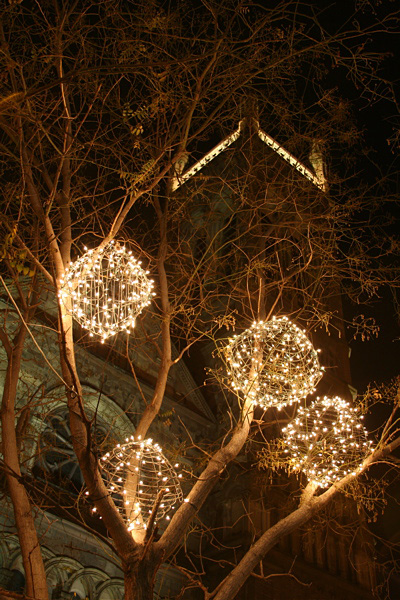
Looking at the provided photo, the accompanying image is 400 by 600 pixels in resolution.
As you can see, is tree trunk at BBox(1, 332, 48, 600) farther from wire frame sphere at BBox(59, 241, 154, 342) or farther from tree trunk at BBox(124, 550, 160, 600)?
wire frame sphere at BBox(59, 241, 154, 342)

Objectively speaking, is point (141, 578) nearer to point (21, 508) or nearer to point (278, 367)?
point (21, 508)

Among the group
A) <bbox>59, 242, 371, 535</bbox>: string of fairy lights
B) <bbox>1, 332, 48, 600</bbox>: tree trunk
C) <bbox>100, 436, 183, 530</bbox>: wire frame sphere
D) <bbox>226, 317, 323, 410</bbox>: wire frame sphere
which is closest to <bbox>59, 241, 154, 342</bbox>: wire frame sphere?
<bbox>59, 242, 371, 535</bbox>: string of fairy lights

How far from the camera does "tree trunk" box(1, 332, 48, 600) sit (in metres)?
4.76

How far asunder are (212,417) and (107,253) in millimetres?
10262

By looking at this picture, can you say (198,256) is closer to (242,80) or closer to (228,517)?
(228,517)

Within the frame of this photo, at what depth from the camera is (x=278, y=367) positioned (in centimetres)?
597

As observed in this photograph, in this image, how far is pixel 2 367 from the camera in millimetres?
10094

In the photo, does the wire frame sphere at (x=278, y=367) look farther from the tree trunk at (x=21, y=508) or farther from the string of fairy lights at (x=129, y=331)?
the tree trunk at (x=21, y=508)

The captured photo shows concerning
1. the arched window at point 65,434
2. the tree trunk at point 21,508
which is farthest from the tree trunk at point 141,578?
the arched window at point 65,434

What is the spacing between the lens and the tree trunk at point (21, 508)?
15.6ft

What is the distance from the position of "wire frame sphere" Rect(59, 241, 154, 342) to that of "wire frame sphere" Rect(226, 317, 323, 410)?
123cm

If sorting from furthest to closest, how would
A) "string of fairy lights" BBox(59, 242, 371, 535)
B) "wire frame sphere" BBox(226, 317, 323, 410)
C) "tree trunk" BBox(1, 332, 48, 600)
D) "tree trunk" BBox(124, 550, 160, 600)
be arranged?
1. "wire frame sphere" BBox(226, 317, 323, 410)
2. "string of fairy lights" BBox(59, 242, 371, 535)
3. "tree trunk" BBox(1, 332, 48, 600)
4. "tree trunk" BBox(124, 550, 160, 600)

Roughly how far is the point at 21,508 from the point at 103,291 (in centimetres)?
221

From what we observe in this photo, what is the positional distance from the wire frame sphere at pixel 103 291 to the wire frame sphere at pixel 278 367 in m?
1.23
